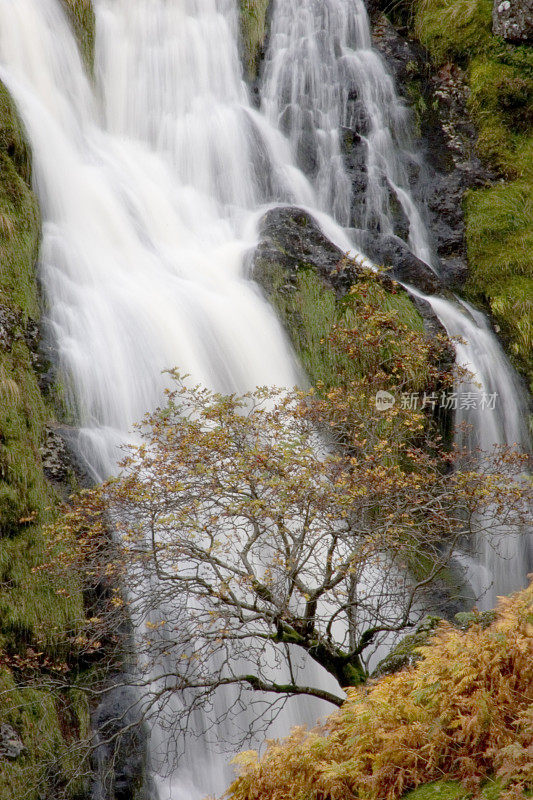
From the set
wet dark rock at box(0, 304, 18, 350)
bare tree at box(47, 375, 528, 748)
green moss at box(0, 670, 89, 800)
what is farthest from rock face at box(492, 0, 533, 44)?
green moss at box(0, 670, 89, 800)

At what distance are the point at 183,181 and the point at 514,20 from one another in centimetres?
798

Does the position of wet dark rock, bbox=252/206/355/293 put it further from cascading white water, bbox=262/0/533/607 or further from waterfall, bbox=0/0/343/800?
cascading white water, bbox=262/0/533/607

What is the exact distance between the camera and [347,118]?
1427cm

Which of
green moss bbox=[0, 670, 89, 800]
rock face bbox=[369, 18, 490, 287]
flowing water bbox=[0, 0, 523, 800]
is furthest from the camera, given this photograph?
rock face bbox=[369, 18, 490, 287]

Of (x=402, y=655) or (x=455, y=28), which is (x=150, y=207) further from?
(x=455, y=28)

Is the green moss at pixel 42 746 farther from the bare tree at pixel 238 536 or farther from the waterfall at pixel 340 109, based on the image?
the waterfall at pixel 340 109

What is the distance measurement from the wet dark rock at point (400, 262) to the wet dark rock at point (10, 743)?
8715 millimetres

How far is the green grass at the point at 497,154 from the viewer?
11.6m

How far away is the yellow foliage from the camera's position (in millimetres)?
2826

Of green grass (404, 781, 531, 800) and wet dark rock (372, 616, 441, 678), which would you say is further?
wet dark rock (372, 616, 441, 678)

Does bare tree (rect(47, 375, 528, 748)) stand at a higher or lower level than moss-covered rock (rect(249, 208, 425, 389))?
lower

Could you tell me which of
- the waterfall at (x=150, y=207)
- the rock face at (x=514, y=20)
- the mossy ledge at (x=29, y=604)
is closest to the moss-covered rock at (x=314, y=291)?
the waterfall at (x=150, y=207)

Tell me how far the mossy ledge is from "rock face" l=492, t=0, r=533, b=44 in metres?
12.4

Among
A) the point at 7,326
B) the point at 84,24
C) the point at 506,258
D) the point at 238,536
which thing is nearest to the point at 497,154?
the point at 506,258
